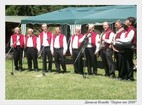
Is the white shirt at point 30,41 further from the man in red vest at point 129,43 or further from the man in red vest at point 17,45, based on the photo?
the man in red vest at point 129,43

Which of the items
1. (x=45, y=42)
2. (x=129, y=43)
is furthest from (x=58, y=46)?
(x=129, y=43)

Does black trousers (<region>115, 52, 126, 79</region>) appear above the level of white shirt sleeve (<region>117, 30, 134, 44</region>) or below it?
below

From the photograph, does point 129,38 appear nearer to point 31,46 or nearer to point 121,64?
point 121,64

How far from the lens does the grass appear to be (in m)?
7.14

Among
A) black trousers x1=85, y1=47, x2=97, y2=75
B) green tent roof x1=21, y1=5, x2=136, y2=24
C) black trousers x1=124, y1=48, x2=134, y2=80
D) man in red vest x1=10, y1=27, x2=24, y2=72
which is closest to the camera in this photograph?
black trousers x1=124, y1=48, x2=134, y2=80

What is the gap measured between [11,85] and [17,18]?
837 centimetres

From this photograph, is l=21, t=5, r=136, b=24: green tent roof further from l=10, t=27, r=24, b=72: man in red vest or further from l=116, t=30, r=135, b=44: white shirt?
l=116, t=30, r=135, b=44: white shirt

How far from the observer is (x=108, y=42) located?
347 inches

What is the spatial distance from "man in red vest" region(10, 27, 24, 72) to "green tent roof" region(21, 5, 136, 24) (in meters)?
1.40

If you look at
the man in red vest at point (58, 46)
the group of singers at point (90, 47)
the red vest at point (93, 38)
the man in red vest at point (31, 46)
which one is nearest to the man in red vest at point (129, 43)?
the group of singers at point (90, 47)

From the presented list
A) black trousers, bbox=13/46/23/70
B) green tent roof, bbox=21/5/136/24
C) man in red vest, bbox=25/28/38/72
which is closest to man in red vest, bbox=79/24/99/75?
green tent roof, bbox=21/5/136/24

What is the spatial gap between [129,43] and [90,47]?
155cm

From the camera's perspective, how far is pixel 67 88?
7.87 meters
